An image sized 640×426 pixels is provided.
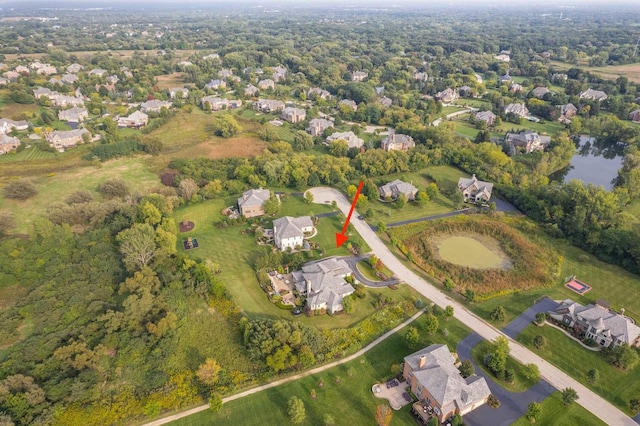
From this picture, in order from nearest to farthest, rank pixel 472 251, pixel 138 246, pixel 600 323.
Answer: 1. pixel 600 323
2. pixel 138 246
3. pixel 472 251

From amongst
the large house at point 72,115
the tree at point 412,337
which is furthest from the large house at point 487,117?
the large house at point 72,115

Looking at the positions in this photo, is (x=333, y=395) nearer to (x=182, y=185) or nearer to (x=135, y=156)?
(x=182, y=185)

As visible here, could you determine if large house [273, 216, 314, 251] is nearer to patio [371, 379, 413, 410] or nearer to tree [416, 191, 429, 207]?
tree [416, 191, 429, 207]

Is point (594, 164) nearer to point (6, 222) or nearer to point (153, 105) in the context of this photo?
point (6, 222)

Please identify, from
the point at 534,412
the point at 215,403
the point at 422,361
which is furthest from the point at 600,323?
the point at 215,403

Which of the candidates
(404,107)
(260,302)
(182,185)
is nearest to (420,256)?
(260,302)

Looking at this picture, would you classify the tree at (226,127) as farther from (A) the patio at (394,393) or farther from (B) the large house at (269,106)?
(A) the patio at (394,393)
